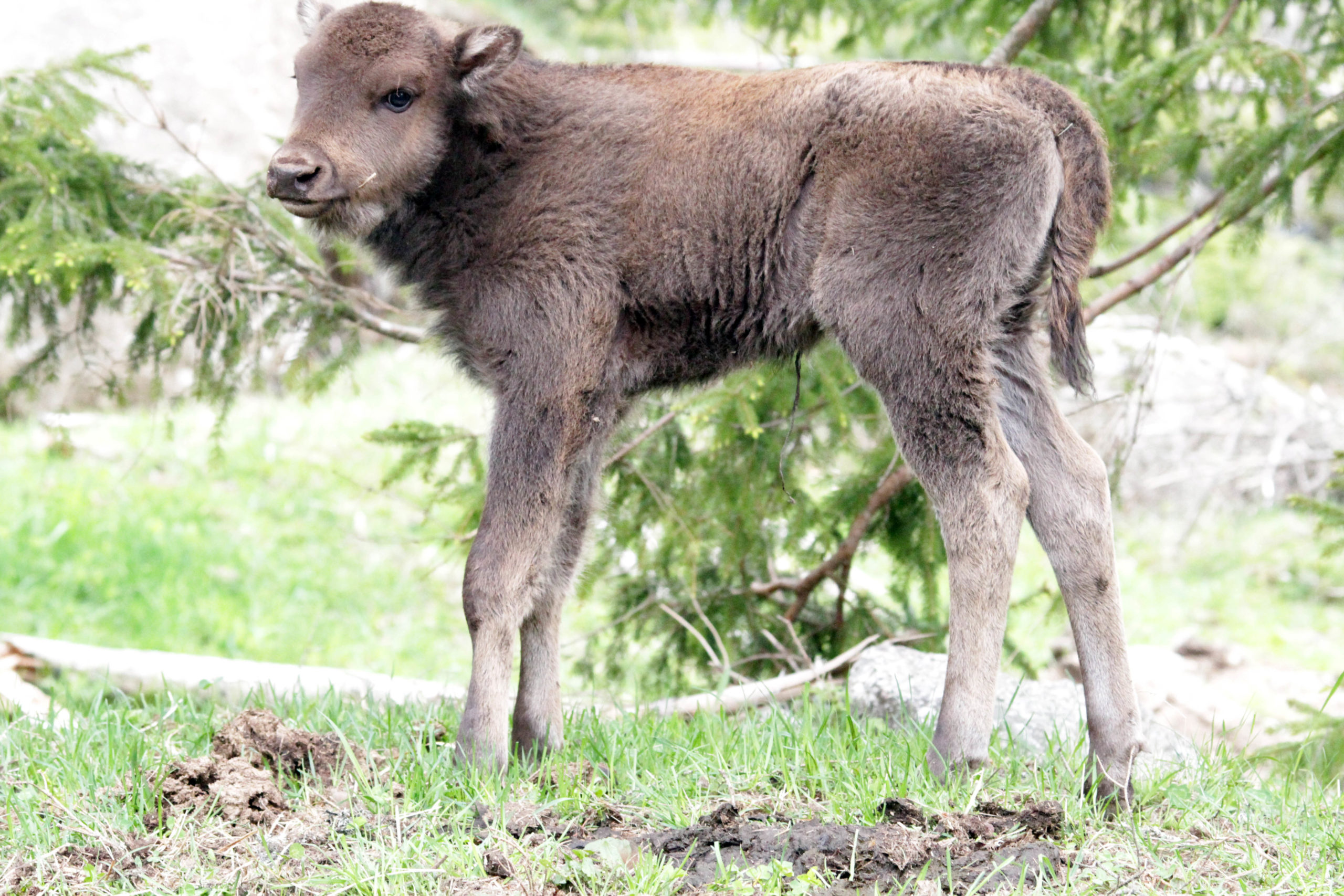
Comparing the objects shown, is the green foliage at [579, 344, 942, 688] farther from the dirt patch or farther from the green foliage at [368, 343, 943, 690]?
the dirt patch

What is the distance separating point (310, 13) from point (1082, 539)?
3.48 metres

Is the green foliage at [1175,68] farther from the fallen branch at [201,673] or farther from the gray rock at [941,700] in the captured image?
the fallen branch at [201,673]

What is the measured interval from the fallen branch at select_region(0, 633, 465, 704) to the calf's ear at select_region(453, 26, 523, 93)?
272 centimetres

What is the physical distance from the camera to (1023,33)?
601 centimetres

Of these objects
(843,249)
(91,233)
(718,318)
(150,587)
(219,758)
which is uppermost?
(843,249)

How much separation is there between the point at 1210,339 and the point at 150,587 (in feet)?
39.2

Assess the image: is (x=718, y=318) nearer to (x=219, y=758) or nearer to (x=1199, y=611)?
(x=219, y=758)

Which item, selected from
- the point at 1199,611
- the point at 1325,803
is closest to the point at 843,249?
the point at 1325,803

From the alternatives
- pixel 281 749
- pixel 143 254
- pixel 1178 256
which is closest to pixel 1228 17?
pixel 1178 256

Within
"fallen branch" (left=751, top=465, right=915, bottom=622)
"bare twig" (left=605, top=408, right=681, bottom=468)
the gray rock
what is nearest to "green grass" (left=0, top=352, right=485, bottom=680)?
"bare twig" (left=605, top=408, right=681, bottom=468)

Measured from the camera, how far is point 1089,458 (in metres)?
4.27

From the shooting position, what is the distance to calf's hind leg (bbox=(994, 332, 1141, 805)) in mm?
3939

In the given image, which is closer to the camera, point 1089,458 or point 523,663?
point 1089,458

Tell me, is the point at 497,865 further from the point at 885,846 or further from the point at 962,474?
the point at 962,474
